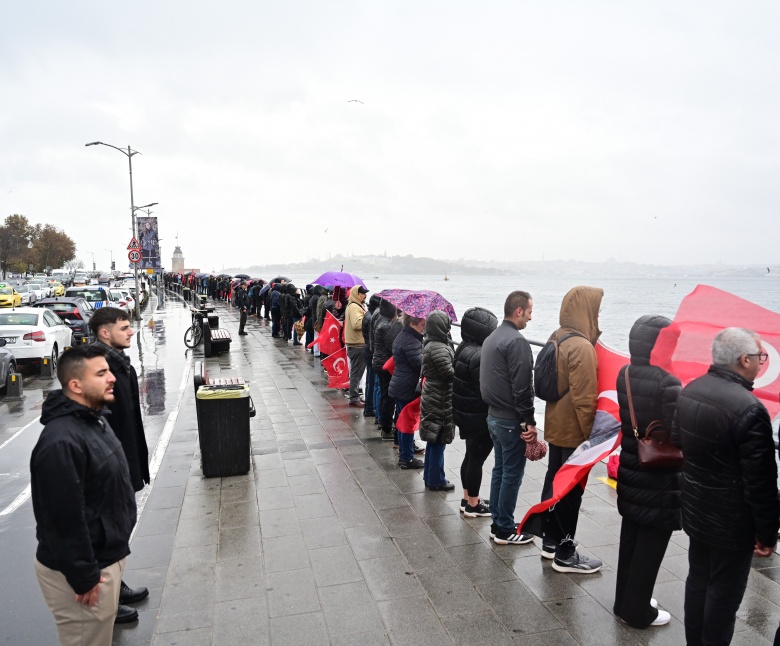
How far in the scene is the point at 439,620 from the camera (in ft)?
14.0

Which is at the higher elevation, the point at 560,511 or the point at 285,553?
the point at 560,511

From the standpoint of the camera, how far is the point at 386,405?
8742 mm

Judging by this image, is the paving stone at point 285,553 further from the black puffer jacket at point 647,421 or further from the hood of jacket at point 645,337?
the hood of jacket at point 645,337

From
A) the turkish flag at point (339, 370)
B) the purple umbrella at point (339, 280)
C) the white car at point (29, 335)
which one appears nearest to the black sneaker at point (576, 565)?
the turkish flag at point (339, 370)

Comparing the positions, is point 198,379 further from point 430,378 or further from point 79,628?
point 79,628

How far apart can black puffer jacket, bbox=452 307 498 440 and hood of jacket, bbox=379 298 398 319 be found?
2469 millimetres

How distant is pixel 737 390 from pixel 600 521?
3.00 m

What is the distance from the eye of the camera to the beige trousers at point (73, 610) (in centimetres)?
309

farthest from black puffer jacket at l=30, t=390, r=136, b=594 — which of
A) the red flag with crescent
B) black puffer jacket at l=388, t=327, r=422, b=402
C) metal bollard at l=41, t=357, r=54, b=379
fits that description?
metal bollard at l=41, t=357, r=54, b=379

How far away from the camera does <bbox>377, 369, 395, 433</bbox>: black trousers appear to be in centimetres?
870

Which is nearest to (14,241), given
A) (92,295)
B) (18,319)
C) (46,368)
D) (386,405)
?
(92,295)

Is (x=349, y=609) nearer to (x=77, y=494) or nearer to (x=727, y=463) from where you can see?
(x=77, y=494)

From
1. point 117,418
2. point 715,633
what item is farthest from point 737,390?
point 117,418

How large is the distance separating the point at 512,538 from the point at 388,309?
372 cm
